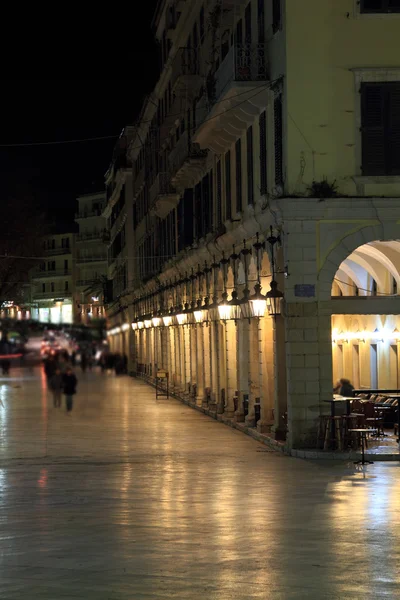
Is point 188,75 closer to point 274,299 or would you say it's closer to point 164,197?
point 164,197

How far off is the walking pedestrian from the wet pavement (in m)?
7.11

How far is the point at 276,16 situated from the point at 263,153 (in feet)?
10.6

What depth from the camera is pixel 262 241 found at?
29.5 meters

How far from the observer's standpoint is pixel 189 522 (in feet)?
53.7

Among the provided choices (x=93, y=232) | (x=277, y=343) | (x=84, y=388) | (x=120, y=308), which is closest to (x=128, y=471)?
(x=277, y=343)

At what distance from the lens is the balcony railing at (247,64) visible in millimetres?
A: 28328

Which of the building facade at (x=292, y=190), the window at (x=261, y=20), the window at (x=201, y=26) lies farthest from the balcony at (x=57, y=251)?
the window at (x=261, y=20)

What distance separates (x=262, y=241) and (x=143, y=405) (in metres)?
16.9

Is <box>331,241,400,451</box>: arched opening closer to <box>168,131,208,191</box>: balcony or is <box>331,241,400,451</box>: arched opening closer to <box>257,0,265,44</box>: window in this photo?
<box>257,0,265,44</box>: window

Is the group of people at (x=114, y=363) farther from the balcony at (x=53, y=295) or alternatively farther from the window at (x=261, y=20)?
the balcony at (x=53, y=295)

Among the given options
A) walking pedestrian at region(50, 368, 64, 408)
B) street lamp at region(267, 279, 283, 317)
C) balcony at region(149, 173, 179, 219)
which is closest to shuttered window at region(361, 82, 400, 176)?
street lamp at region(267, 279, 283, 317)

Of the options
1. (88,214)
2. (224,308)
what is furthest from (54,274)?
(224,308)

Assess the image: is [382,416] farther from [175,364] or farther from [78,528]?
[175,364]

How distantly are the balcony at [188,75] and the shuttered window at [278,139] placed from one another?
49.8 ft
